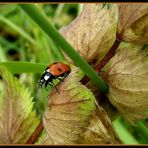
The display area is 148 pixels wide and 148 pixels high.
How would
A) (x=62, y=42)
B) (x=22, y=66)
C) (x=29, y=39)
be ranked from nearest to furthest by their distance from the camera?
(x=62, y=42) < (x=22, y=66) < (x=29, y=39)

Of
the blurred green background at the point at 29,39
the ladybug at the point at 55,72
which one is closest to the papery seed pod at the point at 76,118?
the ladybug at the point at 55,72

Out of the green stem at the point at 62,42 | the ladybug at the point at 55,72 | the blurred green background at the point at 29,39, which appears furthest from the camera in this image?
the blurred green background at the point at 29,39

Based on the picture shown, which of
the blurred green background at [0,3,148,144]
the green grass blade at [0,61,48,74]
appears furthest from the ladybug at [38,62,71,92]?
the blurred green background at [0,3,148,144]

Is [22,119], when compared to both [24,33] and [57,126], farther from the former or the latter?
[24,33]

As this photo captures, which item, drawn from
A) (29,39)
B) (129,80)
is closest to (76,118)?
(129,80)

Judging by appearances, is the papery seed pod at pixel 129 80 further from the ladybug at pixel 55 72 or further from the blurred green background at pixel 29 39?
the blurred green background at pixel 29 39

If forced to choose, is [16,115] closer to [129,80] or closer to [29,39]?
[129,80]
